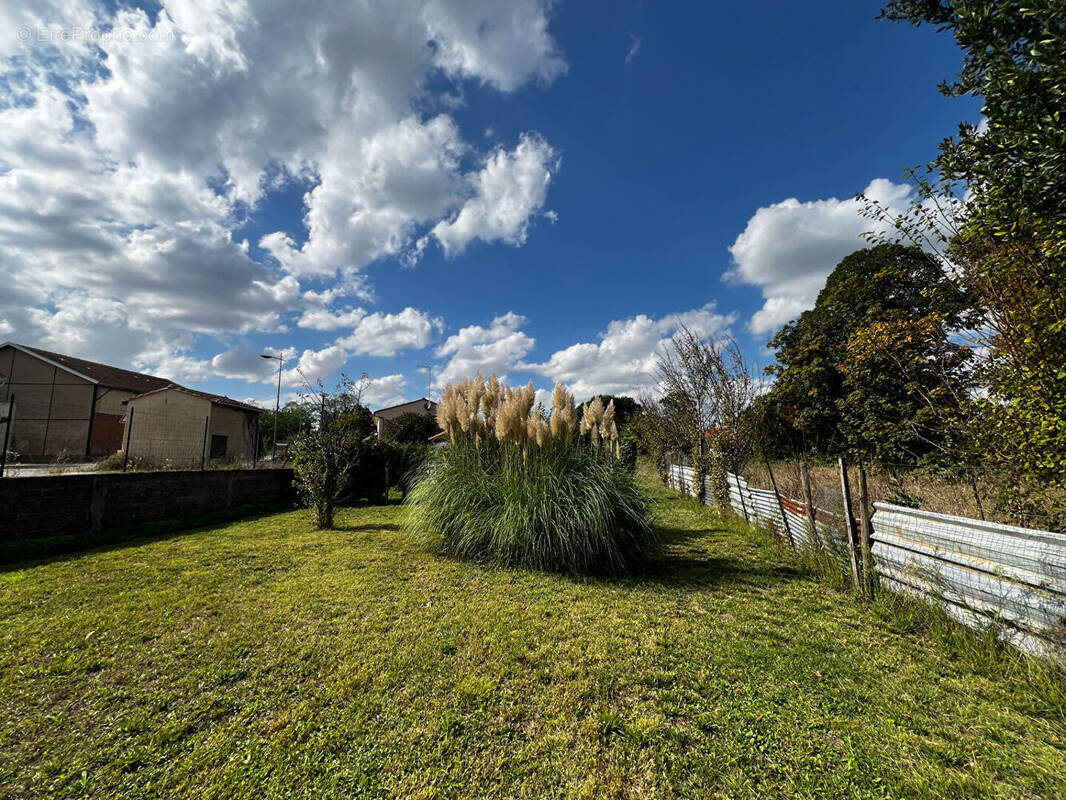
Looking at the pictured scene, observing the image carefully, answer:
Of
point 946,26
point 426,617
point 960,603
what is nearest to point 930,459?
point 960,603

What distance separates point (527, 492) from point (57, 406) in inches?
957

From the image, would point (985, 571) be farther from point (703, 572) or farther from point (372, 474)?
point (372, 474)

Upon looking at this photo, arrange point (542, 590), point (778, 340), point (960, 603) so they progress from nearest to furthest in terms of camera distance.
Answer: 1. point (960, 603)
2. point (542, 590)
3. point (778, 340)

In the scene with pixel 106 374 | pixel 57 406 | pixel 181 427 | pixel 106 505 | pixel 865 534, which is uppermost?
pixel 106 374

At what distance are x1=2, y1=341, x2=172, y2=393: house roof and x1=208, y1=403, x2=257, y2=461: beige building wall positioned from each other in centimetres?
548

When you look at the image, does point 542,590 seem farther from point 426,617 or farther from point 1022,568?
point 1022,568

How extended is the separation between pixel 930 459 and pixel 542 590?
5.18m

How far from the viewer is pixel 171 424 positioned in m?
15.2

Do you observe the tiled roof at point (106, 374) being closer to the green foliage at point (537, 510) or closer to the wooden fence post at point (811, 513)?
the green foliage at point (537, 510)

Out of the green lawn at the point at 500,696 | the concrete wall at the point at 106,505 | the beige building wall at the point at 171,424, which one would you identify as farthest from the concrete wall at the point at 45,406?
the green lawn at the point at 500,696

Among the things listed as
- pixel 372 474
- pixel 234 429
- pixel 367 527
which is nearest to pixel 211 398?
pixel 234 429

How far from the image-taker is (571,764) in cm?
165

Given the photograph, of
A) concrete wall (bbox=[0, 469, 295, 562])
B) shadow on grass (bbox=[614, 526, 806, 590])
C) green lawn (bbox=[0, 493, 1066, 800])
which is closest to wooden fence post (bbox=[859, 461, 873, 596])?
green lawn (bbox=[0, 493, 1066, 800])

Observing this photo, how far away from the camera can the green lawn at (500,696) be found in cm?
156
